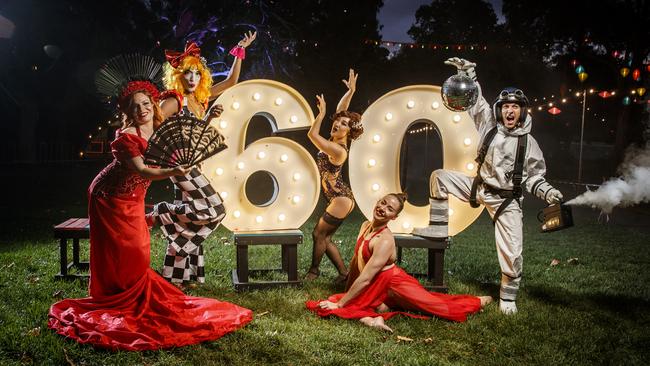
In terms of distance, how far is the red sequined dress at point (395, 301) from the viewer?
5.31 meters

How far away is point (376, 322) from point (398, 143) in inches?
92.0

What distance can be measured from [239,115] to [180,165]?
1686 mm

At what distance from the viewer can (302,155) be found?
636 cm

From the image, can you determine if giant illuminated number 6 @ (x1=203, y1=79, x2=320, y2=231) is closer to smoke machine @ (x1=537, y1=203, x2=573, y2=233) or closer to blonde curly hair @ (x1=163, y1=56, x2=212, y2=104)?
blonde curly hair @ (x1=163, y1=56, x2=212, y2=104)

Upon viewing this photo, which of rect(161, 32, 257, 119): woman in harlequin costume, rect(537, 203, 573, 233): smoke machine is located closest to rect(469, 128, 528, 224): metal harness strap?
rect(537, 203, 573, 233): smoke machine

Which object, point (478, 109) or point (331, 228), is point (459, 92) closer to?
point (478, 109)

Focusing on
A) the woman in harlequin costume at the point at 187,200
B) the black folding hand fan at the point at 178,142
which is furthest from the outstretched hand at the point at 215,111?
the black folding hand fan at the point at 178,142

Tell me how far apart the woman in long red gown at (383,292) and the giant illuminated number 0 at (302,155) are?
34.0 inches

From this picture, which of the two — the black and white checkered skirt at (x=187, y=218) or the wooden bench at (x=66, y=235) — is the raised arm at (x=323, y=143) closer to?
the black and white checkered skirt at (x=187, y=218)

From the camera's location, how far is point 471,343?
4789 millimetres

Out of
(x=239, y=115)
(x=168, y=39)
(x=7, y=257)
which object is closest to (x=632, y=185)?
(x=239, y=115)

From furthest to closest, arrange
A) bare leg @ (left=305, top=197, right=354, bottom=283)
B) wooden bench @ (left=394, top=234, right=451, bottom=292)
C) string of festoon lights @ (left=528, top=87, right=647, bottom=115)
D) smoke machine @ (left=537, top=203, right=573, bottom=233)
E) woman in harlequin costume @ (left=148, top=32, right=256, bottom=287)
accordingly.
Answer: string of festoon lights @ (left=528, top=87, right=647, bottom=115) → bare leg @ (left=305, top=197, right=354, bottom=283) → wooden bench @ (left=394, top=234, right=451, bottom=292) → woman in harlequin costume @ (left=148, top=32, right=256, bottom=287) → smoke machine @ (left=537, top=203, right=573, bottom=233)

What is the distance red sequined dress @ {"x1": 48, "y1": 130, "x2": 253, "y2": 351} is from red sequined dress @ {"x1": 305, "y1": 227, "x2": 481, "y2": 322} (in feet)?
3.73

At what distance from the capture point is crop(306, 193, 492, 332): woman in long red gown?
5.30m
